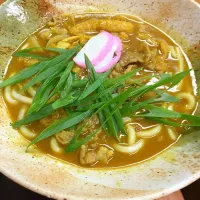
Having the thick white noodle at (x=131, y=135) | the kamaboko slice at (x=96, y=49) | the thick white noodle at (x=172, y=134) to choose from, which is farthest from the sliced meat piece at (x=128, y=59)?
the thick white noodle at (x=172, y=134)

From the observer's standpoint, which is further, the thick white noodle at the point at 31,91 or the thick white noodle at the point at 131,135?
the thick white noodle at the point at 31,91

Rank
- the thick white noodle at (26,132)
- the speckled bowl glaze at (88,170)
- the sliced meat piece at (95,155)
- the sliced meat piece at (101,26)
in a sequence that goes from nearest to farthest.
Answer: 1. the speckled bowl glaze at (88,170)
2. the sliced meat piece at (95,155)
3. the thick white noodle at (26,132)
4. the sliced meat piece at (101,26)

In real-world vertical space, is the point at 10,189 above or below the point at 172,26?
below

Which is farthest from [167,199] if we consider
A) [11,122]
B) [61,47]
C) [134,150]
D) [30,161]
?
[61,47]

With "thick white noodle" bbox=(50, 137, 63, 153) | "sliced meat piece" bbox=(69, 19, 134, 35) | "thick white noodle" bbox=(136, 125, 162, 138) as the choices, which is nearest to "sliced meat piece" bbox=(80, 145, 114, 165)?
"thick white noodle" bbox=(50, 137, 63, 153)

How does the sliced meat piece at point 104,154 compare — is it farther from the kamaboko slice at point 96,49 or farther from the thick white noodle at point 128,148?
the kamaboko slice at point 96,49

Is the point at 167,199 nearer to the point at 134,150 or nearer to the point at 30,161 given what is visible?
the point at 134,150
